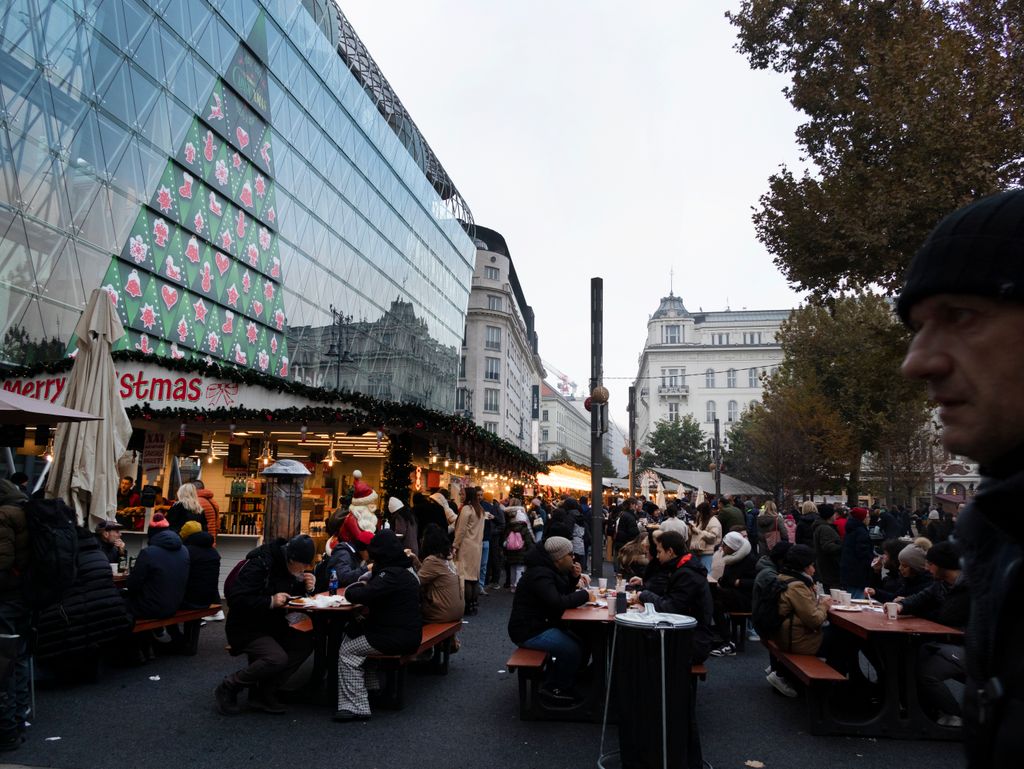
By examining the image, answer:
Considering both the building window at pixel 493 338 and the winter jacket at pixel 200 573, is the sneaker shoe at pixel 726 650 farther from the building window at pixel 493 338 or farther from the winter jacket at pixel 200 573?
the building window at pixel 493 338

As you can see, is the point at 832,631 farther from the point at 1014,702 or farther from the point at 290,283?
the point at 290,283

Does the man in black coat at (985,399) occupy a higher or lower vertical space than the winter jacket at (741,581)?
higher

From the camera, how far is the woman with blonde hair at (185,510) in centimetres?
995

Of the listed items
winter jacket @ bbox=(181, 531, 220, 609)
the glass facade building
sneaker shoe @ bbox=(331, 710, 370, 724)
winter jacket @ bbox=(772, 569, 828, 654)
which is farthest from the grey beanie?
the glass facade building

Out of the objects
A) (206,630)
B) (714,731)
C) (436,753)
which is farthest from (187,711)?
(714,731)

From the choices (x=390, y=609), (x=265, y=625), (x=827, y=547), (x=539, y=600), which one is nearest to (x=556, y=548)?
(x=539, y=600)

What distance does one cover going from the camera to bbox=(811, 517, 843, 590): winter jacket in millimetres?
12375

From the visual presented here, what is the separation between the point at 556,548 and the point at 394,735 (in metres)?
2.26

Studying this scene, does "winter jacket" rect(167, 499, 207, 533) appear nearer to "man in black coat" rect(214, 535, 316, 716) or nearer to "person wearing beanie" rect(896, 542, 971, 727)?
"man in black coat" rect(214, 535, 316, 716)

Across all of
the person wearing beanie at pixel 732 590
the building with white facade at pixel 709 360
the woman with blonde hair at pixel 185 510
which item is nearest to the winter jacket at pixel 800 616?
the person wearing beanie at pixel 732 590

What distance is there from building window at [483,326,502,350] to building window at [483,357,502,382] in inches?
47.3

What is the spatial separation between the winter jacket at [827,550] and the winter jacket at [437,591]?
6.67 meters

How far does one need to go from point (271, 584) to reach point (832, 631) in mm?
5872

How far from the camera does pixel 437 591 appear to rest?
324 inches
